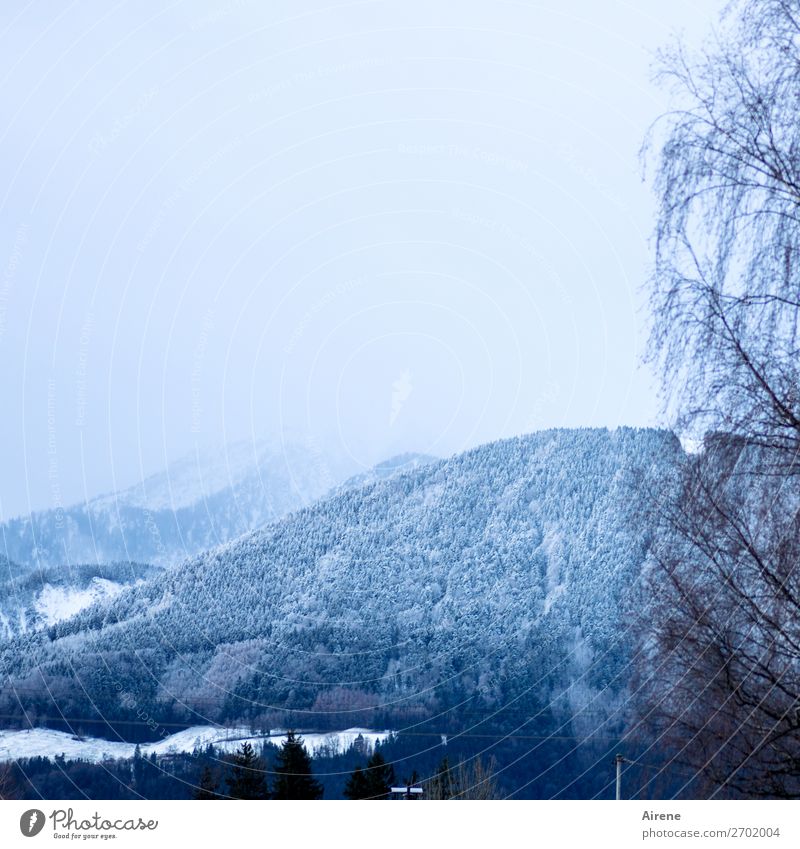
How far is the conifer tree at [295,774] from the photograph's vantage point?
274 inches

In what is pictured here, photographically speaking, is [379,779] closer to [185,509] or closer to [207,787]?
[207,787]

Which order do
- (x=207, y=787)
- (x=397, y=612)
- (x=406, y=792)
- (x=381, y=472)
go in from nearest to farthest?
(x=406, y=792) → (x=207, y=787) → (x=381, y=472) → (x=397, y=612)

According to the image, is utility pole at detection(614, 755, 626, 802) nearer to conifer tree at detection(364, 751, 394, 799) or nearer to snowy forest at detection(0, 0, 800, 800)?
snowy forest at detection(0, 0, 800, 800)

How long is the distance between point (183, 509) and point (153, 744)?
1.75 m

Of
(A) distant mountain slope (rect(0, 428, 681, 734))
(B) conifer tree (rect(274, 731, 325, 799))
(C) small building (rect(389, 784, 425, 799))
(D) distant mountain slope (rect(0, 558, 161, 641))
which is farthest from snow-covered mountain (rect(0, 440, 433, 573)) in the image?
(C) small building (rect(389, 784, 425, 799))

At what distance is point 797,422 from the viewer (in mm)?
5543

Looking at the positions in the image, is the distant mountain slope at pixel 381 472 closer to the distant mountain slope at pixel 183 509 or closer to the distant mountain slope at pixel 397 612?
the distant mountain slope at pixel 397 612

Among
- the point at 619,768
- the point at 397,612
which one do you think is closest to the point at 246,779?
the point at 619,768

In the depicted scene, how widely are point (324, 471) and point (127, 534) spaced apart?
4.97ft

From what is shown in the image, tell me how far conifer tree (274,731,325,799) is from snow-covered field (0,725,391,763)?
0.98 ft

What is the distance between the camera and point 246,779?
6.95m

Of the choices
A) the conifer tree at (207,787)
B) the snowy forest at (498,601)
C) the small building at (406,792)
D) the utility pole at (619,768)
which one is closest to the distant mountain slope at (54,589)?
the snowy forest at (498,601)

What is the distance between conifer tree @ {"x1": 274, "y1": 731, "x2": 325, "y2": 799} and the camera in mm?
6965
